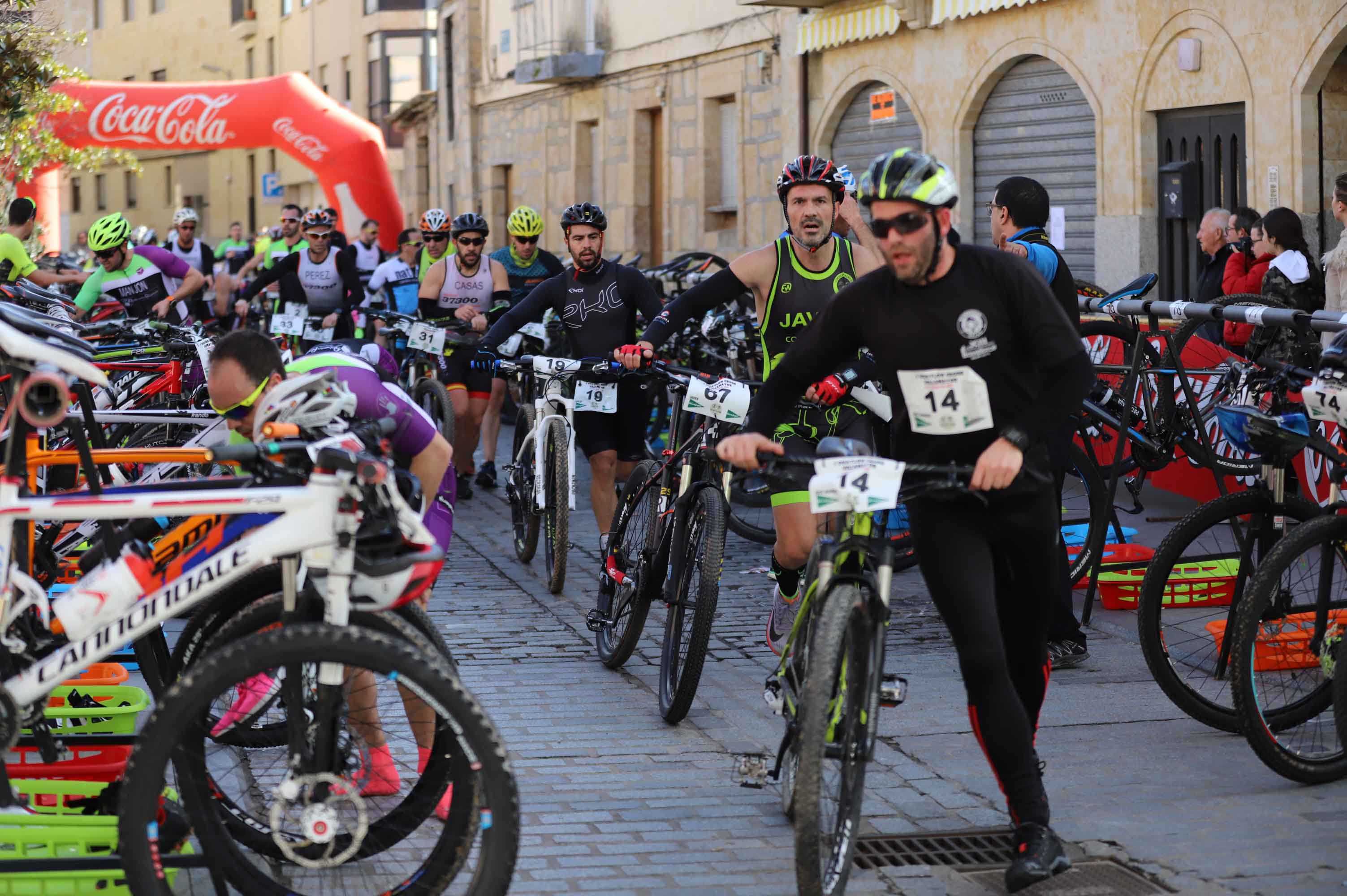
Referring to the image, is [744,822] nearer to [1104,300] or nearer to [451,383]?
[1104,300]

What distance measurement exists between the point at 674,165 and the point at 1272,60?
1190 centimetres

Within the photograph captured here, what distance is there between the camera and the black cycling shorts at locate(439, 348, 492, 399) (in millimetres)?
12344

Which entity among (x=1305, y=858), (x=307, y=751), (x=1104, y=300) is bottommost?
(x=1305, y=858)

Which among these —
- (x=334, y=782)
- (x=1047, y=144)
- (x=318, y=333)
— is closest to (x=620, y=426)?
(x=334, y=782)

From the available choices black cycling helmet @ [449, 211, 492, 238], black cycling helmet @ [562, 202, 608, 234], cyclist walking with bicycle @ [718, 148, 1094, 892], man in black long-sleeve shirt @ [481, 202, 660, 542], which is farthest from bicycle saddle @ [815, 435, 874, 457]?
black cycling helmet @ [449, 211, 492, 238]

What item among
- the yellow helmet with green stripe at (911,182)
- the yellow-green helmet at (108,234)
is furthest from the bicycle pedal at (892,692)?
the yellow-green helmet at (108,234)

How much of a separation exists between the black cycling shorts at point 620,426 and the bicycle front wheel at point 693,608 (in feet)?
9.30

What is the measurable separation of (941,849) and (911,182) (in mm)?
1789

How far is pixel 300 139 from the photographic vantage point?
28734mm

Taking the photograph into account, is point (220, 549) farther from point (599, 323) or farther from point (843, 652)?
point (599, 323)

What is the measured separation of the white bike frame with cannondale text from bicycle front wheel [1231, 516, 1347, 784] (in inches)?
109

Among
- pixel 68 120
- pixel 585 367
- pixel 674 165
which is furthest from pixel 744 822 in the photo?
pixel 674 165

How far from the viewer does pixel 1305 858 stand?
4.91 m

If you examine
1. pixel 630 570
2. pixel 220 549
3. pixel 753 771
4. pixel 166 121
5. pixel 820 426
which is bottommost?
pixel 753 771
